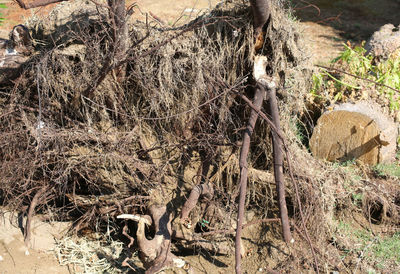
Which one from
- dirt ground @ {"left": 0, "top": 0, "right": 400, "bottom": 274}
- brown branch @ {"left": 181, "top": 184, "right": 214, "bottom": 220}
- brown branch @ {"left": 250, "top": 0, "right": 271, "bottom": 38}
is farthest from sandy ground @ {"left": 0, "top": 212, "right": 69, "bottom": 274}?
brown branch @ {"left": 250, "top": 0, "right": 271, "bottom": 38}

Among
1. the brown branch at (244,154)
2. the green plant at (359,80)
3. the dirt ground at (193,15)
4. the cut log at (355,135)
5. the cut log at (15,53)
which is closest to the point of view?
the brown branch at (244,154)

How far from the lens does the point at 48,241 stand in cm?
390

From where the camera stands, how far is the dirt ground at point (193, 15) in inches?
145

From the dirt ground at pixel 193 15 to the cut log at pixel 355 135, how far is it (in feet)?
3.16

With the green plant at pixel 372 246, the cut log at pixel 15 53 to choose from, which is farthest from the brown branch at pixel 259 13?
the cut log at pixel 15 53

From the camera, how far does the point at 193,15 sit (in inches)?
244

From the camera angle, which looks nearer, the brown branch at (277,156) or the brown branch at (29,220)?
the brown branch at (277,156)

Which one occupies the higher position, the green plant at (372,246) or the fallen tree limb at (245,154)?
the fallen tree limb at (245,154)

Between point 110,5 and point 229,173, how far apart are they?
79.8 inches

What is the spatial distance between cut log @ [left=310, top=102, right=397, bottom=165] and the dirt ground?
96 centimetres

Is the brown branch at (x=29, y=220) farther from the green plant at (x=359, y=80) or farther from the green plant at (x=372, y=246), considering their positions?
the green plant at (x=359, y=80)

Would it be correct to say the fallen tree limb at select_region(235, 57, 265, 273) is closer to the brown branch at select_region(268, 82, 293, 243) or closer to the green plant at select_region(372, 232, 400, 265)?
the brown branch at select_region(268, 82, 293, 243)

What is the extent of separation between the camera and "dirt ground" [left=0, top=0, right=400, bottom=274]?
367 centimetres

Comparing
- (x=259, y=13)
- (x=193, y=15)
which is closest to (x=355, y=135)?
(x=259, y=13)
